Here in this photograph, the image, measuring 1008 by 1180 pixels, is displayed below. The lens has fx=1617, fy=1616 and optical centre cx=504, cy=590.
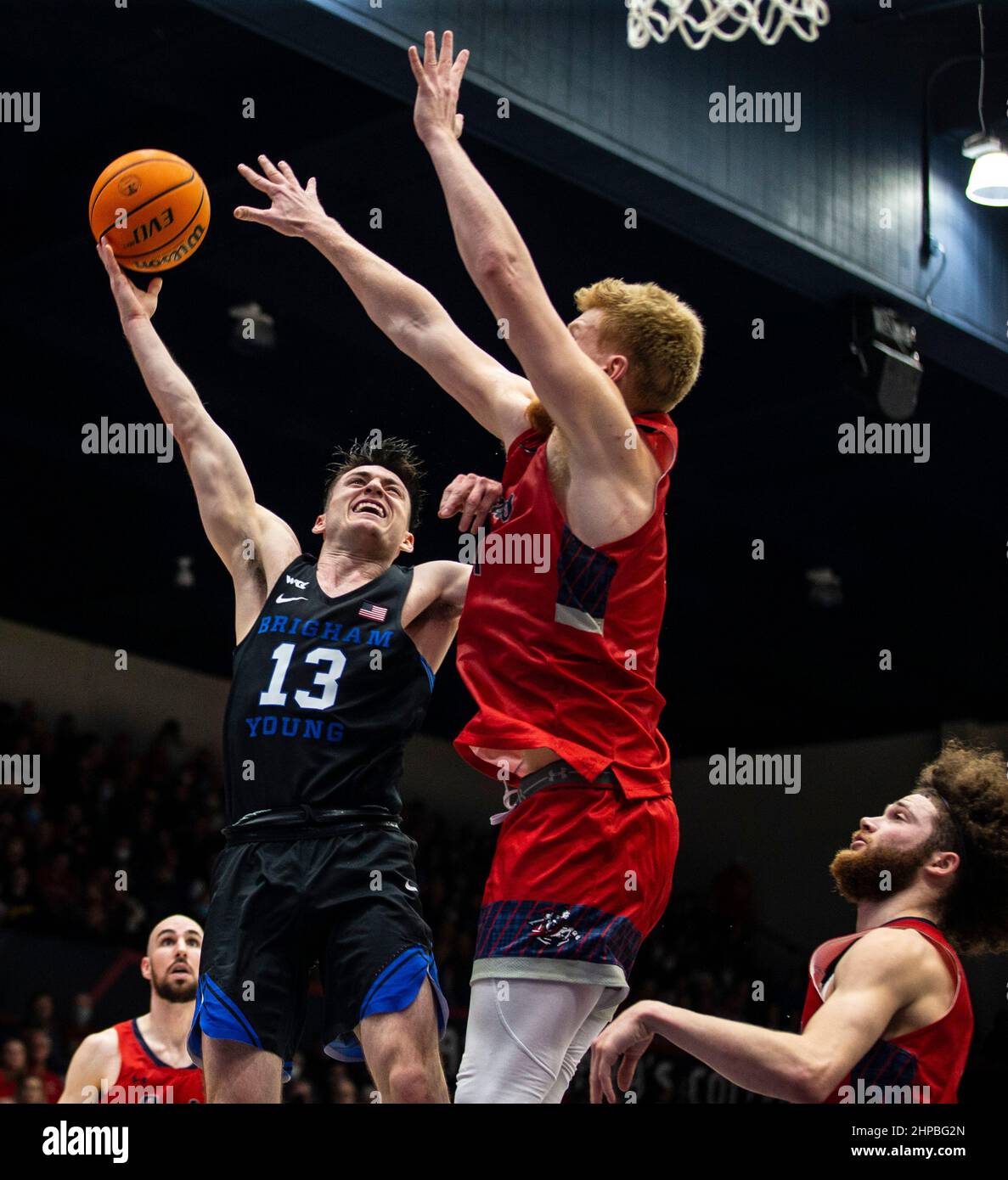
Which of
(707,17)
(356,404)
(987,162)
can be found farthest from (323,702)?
(356,404)

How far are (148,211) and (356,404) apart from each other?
6.83 metres

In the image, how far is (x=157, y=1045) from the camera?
7090 millimetres

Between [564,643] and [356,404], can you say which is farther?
[356,404]

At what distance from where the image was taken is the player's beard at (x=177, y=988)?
7098mm

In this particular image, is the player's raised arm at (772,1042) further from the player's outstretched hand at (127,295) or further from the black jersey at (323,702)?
the player's outstretched hand at (127,295)

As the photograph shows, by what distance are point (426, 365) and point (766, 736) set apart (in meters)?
18.5

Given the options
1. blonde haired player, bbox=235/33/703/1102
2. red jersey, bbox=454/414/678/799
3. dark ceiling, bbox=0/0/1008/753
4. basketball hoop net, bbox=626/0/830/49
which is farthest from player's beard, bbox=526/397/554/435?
dark ceiling, bbox=0/0/1008/753

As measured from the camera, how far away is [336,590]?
16.4ft

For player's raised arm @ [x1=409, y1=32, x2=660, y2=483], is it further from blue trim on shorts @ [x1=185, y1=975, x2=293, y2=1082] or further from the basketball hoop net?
the basketball hoop net

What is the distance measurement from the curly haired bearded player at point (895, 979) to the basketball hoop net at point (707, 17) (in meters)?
5.18

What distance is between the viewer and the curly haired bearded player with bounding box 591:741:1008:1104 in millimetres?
3168

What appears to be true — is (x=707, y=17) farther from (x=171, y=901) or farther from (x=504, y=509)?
(x=171, y=901)

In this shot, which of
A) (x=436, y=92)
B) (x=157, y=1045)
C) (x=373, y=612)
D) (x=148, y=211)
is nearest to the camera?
(x=436, y=92)
